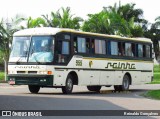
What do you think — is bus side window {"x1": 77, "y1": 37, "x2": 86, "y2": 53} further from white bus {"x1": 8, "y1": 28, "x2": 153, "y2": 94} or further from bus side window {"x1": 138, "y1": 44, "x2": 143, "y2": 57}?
bus side window {"x1": 138, "y1": 44, "x2": 143, "y2": 57}

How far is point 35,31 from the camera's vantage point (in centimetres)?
2455

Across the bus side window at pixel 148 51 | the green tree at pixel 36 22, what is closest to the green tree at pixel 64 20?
the green tree at pixel 36 22

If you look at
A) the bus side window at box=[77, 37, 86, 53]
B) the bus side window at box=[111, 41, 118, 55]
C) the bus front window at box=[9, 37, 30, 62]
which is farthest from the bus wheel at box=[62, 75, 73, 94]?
the bus side window at box=[111, 41, 118, 55]

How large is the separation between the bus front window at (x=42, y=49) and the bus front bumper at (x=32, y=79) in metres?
0.76

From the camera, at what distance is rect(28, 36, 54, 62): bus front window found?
23.7m

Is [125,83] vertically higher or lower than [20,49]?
lower

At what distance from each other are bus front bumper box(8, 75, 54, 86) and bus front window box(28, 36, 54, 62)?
2.50 ft

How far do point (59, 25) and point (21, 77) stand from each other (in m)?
30.0

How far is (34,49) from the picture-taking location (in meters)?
Result: 24.0

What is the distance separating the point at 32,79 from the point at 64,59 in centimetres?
173

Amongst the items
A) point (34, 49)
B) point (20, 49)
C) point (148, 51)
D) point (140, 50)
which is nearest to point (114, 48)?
point (140, 50)

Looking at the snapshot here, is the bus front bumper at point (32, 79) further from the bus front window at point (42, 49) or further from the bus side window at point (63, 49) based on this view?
the bus side window at point (63, 49)

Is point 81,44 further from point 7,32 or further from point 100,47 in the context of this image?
point 7,32

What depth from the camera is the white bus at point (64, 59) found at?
2373 cm
